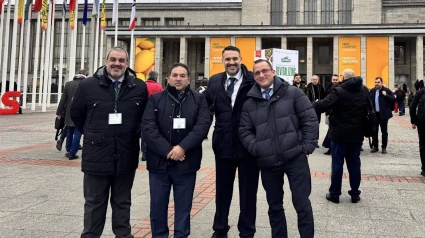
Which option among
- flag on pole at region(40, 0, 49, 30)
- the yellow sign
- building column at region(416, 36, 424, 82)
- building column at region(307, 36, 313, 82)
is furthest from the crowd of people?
building column at region(416, 36, 424, 82)

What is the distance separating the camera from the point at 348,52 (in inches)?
1832

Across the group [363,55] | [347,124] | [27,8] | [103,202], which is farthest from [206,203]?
[363,55]

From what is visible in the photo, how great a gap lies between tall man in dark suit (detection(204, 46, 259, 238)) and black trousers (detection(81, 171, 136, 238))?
1.06m

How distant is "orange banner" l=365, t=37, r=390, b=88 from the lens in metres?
44.4

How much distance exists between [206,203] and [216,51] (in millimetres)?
45712

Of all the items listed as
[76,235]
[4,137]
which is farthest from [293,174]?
[4,137]

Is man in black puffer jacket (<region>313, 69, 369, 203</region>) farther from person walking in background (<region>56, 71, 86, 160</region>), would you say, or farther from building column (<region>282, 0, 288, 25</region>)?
building column (<region>282, 0, 288, 25</region>)

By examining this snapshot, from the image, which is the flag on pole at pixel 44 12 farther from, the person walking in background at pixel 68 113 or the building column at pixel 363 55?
the building column at pixel 363 55

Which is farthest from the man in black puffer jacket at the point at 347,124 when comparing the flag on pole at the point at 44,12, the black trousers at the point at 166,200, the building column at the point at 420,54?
the building column at the point at 420,54

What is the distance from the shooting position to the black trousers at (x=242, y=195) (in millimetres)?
4020

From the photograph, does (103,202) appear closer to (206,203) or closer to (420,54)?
(206,203)

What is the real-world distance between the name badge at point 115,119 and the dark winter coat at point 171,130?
0.25 metres

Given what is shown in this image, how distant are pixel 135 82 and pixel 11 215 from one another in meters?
2.80

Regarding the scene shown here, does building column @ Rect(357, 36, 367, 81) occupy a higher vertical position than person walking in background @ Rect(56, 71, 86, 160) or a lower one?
higher
